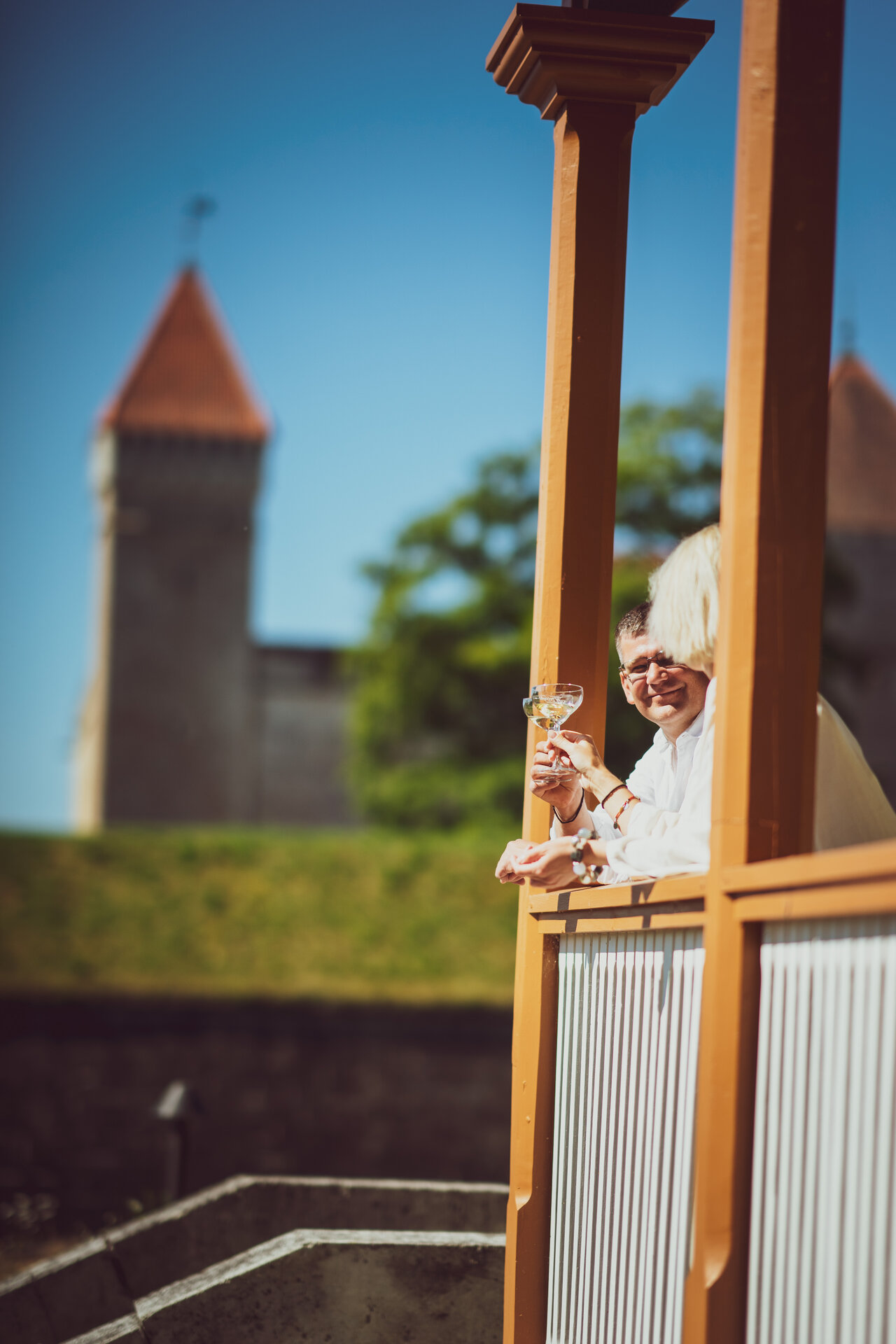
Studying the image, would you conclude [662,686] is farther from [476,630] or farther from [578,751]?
[476,630]

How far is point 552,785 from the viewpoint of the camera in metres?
3.18

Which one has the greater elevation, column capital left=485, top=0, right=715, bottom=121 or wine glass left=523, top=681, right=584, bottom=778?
column capital left=485, top=0, right=715, bottom=121

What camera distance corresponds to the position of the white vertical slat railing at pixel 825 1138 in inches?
79.1

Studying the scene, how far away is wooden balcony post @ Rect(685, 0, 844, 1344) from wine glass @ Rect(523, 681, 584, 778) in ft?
1.90

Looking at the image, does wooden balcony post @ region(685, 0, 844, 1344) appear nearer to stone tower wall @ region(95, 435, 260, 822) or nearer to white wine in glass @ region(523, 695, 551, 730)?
white wine in glass @ region(523, 695, 551, 730)

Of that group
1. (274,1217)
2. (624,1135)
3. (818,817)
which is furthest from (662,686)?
(274,1217)

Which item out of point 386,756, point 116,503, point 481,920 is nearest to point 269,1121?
point 481,920

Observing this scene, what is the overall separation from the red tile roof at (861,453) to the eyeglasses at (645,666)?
33.8 m

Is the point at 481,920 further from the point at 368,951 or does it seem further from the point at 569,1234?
the point at 569,1234

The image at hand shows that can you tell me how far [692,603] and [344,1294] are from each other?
227cm

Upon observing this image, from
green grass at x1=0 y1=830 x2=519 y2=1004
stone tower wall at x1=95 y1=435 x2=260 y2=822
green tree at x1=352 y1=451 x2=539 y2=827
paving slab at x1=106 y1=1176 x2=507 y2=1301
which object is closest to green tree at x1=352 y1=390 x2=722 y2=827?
green tree at x1=352 y1=451 x2=539 y2=827

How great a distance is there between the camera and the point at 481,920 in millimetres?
16828

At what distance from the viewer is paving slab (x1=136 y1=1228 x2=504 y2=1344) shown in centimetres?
389

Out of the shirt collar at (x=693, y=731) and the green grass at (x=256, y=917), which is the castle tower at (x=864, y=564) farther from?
the shirt collar at (x=693, y=731)
